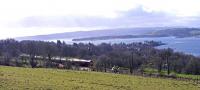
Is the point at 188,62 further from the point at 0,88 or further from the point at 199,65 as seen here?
the point at 0,88

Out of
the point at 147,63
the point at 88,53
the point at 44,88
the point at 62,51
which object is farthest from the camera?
the point at 88,53

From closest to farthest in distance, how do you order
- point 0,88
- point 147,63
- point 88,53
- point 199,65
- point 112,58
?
point 0,88, point 199,65, point 112,58, point 147,63, point 88,53

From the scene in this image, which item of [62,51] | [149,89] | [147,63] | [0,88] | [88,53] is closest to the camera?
[0,88]

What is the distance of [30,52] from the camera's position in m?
92.0

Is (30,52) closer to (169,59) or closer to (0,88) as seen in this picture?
(169,59)

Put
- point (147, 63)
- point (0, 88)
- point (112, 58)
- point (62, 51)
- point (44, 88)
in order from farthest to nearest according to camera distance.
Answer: point (62, 51), point (147, 63), point (112, 58), point (44, 88), point (0, 88)

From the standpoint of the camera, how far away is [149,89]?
27.5 m

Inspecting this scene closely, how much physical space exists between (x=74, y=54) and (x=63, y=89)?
88.5m

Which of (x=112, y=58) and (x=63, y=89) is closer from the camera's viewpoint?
(x=63, y=89)

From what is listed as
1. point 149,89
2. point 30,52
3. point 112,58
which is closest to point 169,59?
point 112,58

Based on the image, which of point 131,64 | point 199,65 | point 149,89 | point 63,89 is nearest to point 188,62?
point 199,65

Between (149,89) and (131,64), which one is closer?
(149,89)

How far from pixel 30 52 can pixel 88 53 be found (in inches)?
1090

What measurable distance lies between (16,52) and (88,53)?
2655 centimetres
